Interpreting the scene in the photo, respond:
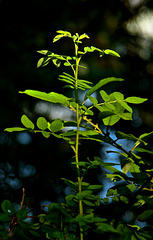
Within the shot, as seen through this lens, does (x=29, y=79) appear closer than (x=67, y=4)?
Yes

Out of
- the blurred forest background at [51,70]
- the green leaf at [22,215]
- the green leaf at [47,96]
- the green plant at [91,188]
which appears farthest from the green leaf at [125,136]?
the blurred forest background at [51,70]

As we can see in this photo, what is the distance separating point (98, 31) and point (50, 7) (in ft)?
1.69

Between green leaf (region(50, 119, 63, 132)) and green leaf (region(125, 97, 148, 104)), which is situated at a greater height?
green leaf (region(125, 97, 148, 104))

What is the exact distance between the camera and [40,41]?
2.52m

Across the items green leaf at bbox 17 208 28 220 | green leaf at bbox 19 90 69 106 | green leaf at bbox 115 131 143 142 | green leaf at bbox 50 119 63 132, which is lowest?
green leaf at bbox 17 208 28 220

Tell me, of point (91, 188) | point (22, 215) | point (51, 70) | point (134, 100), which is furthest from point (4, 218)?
point (51, 70)

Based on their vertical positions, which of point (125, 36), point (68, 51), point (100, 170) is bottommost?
point (100, 170)

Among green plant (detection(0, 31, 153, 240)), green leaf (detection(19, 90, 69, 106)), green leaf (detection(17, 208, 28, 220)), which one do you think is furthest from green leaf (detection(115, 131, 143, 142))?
green leaf (detection(17, 208, 28, 220))

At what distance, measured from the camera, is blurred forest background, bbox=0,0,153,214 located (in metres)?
2.37

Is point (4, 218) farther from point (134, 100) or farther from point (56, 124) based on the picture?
point (134, 100)

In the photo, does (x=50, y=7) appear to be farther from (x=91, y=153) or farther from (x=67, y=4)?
(x=91, y=153)

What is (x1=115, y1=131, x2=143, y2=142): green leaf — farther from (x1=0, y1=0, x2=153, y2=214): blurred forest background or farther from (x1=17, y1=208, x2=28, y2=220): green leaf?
(x1=0, y1=0, x2=153, y2=214): blurred forest background

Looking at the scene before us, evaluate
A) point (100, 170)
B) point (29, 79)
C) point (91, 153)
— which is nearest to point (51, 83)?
point (29, 79)

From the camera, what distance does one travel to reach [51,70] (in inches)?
97.0
